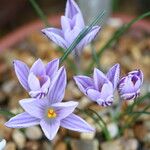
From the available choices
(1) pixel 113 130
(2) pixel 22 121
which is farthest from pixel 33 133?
(2) pixel 22 121

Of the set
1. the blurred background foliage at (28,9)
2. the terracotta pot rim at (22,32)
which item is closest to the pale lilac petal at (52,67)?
the terracotta pot rim at (22,32)

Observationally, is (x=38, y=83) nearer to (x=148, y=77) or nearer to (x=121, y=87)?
(x=121, y=87)

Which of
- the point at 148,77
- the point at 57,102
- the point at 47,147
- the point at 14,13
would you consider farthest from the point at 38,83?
the point at 14,13

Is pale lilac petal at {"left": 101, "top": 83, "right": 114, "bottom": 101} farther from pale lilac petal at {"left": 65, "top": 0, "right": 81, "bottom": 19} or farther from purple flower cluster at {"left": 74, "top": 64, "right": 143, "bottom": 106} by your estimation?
pale lilac petal at {"left": 65, "top": 0, "right": 81, "bottom": 19}

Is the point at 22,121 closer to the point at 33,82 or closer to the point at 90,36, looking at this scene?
the point at 33,82

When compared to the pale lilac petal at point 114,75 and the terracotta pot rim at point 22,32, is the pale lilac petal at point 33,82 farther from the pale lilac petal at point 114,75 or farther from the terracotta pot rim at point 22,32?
the terracotta pot rim at point 22,32

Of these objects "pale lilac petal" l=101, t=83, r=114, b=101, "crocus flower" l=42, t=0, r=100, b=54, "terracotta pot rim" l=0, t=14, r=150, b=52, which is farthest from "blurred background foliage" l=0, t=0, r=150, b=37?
"pale lilac petal" l=101, t=83, r=114, b=101

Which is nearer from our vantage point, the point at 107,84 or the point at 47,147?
the point at 107,84
